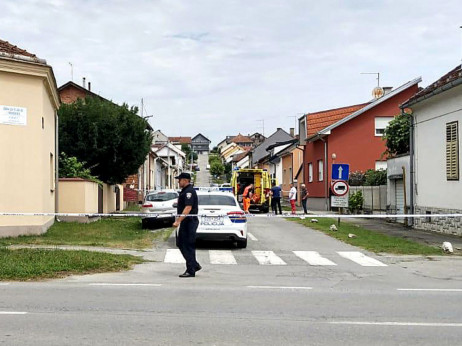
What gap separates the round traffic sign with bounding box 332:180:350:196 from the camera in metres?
22.5

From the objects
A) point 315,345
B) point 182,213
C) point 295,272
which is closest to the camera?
point 315,345

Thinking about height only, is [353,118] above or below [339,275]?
above

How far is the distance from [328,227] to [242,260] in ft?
31.1

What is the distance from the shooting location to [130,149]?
3086 centimetres

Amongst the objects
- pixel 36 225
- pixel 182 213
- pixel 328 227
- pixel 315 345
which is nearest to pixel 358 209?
pixel 328 227

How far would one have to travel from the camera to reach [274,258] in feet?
46.8

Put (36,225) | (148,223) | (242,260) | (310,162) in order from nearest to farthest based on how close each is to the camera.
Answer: (242,260) < (36,225) < (148,223) < (310,162)

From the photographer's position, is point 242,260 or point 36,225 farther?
point 36,225

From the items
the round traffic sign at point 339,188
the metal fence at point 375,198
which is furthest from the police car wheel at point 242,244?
the metal fence at point 375,198

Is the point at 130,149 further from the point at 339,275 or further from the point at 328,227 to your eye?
the point at 339,275

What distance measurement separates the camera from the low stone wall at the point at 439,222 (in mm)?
19527

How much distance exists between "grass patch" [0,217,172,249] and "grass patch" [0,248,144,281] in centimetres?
271

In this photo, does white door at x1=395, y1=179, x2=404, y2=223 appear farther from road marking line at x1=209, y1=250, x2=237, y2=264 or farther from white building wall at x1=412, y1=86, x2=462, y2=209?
road marking line at x1=209, y1=250, x2=237, y2=264

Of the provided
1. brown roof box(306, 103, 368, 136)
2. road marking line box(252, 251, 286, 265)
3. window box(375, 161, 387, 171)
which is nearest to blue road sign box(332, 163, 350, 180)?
road marking line box(252, 251, 286, 265)
